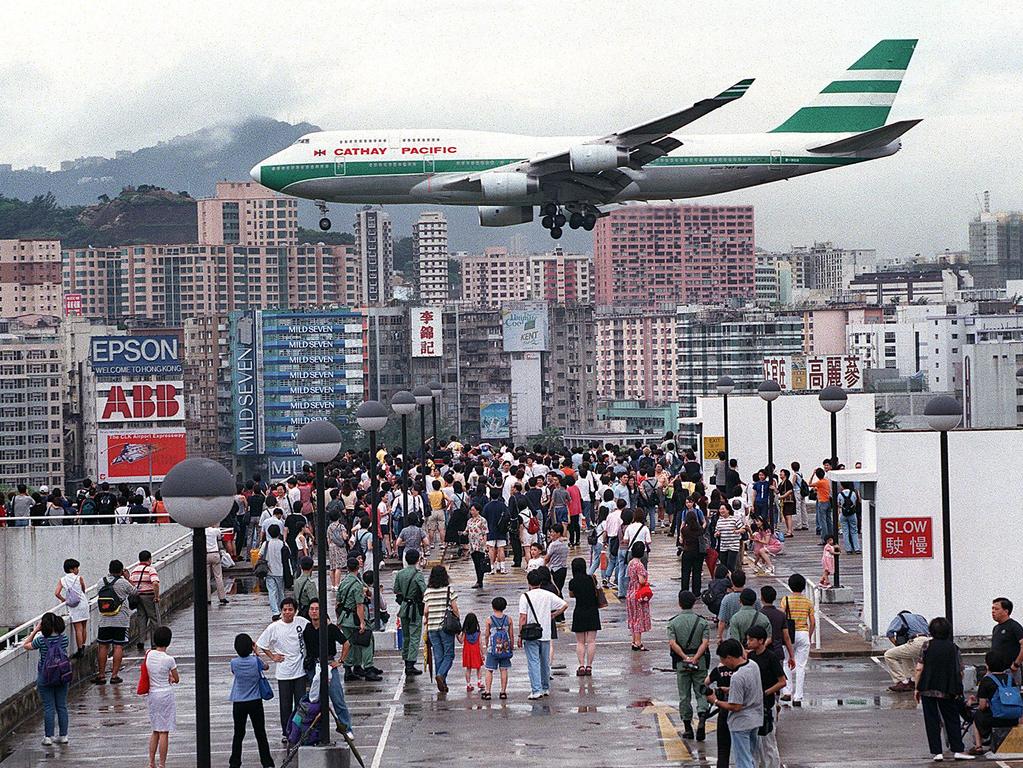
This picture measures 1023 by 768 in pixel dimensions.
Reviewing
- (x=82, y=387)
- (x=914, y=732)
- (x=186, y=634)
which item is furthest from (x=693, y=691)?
(x=82, y=387)

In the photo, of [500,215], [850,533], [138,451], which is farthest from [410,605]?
[138,451]

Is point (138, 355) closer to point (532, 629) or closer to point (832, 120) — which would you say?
point (832, 120)

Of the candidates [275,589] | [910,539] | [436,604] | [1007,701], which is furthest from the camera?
[275,589]

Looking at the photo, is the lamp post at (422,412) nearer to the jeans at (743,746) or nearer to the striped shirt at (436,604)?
the striped shirt at (436,604)

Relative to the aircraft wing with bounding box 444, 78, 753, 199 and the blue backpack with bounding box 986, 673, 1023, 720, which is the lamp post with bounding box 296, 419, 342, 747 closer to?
the blue backpack with bounding box 986, 673, 1023, 720

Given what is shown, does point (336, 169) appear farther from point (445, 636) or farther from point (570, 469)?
point (445, 636)

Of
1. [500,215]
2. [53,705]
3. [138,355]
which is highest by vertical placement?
[500,215]

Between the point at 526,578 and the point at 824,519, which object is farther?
the point at 824,519
